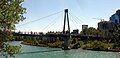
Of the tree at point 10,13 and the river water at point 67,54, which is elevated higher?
the tree at point 10,13

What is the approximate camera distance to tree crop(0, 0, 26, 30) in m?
15.4

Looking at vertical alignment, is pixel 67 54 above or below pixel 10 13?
below

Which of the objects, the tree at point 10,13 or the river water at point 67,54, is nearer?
the tree at point 10,13

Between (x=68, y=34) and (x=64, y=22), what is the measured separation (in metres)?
5.75

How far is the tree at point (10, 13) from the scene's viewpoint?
1541cm

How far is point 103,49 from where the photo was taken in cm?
11000

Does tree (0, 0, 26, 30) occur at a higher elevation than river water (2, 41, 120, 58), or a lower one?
higher

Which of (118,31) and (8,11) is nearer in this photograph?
(8,11)

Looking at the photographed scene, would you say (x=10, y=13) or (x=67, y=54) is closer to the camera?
(x=10, y=13)

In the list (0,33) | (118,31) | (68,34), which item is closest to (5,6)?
(0,33)

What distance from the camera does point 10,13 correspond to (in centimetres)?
1566

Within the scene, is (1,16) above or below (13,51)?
above

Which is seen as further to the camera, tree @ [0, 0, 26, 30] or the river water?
the river water

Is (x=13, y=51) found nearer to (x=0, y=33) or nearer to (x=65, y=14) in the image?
(x=0, y=33)
